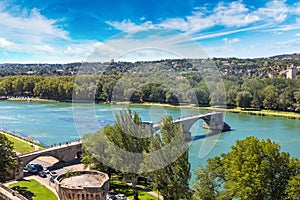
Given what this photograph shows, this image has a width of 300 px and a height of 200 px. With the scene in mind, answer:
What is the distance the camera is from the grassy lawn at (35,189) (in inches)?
926

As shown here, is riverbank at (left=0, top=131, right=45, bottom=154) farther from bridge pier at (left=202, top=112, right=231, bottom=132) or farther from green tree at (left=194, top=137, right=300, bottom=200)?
bridge pier at (left=202, top=112, right=231, bottom=132)

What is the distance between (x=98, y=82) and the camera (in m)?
86.4

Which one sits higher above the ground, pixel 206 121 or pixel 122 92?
pixel 122 92

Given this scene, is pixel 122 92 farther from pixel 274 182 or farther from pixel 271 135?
pixel 274 182

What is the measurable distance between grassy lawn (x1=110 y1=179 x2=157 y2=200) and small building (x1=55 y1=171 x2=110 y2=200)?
8791 millimetres

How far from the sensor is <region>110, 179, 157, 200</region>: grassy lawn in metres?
25.0

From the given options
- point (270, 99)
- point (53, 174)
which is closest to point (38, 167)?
point (53, 174)

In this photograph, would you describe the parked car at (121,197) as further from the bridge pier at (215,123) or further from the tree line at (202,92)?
the tree line at (202,92)

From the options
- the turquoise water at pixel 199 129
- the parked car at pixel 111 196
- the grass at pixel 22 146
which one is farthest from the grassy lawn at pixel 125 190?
the grass at pixel 22 146

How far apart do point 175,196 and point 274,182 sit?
5571mm

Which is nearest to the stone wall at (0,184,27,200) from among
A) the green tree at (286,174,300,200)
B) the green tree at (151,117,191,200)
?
the green tree at (151,117,191,200)

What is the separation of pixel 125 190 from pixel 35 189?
6.56m

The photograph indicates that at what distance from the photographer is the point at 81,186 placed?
593 inches

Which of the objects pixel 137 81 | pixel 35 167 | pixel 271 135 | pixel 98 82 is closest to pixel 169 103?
pixel 98 82
